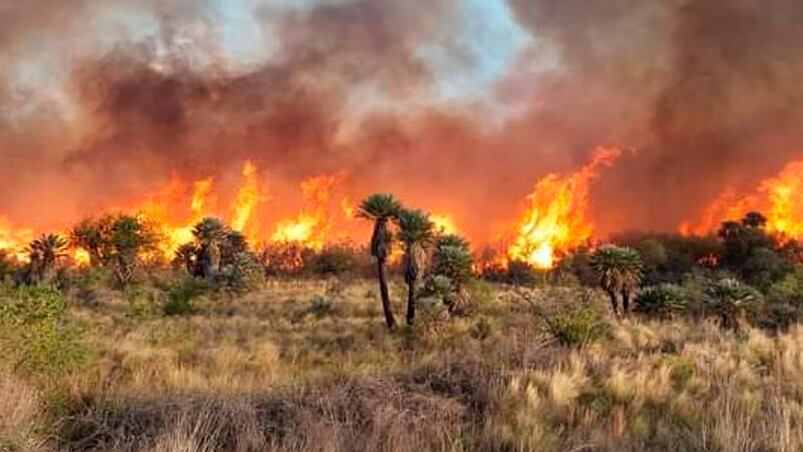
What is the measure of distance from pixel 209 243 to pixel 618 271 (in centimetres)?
2948

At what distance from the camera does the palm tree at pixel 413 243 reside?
3272 cm

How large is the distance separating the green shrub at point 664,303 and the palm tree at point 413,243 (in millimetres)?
9495

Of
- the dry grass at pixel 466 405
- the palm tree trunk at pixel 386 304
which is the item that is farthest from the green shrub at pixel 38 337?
the palm tree trunk at pixel 386 304

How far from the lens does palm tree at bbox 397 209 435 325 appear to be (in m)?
32.7

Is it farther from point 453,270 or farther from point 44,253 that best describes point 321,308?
point 44,253

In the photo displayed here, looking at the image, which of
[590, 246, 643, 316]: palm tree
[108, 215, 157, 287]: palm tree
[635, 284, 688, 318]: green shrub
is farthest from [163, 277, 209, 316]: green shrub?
[635, 284, 688, 318]: green shrub

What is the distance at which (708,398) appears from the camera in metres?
10.0

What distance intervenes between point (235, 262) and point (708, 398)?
4565 cm

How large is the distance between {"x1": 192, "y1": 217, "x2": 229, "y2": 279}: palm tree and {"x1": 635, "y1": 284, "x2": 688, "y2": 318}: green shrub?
29.6m

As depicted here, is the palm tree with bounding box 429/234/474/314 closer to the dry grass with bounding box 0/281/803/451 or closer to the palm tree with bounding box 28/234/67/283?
the dry grass with bounding box 0/281/803/451

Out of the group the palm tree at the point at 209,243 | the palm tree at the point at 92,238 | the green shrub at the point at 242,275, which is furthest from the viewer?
the palm tree at the point at 92,238

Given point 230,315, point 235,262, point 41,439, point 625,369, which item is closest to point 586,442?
point 625,369

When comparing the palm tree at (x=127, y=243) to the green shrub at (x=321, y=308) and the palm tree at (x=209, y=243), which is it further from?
the green shrub at (x=321, y=308)

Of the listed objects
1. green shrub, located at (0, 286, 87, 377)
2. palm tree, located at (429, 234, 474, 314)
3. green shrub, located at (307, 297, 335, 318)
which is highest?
palm tree, located at (429, 234, 474, 314)
